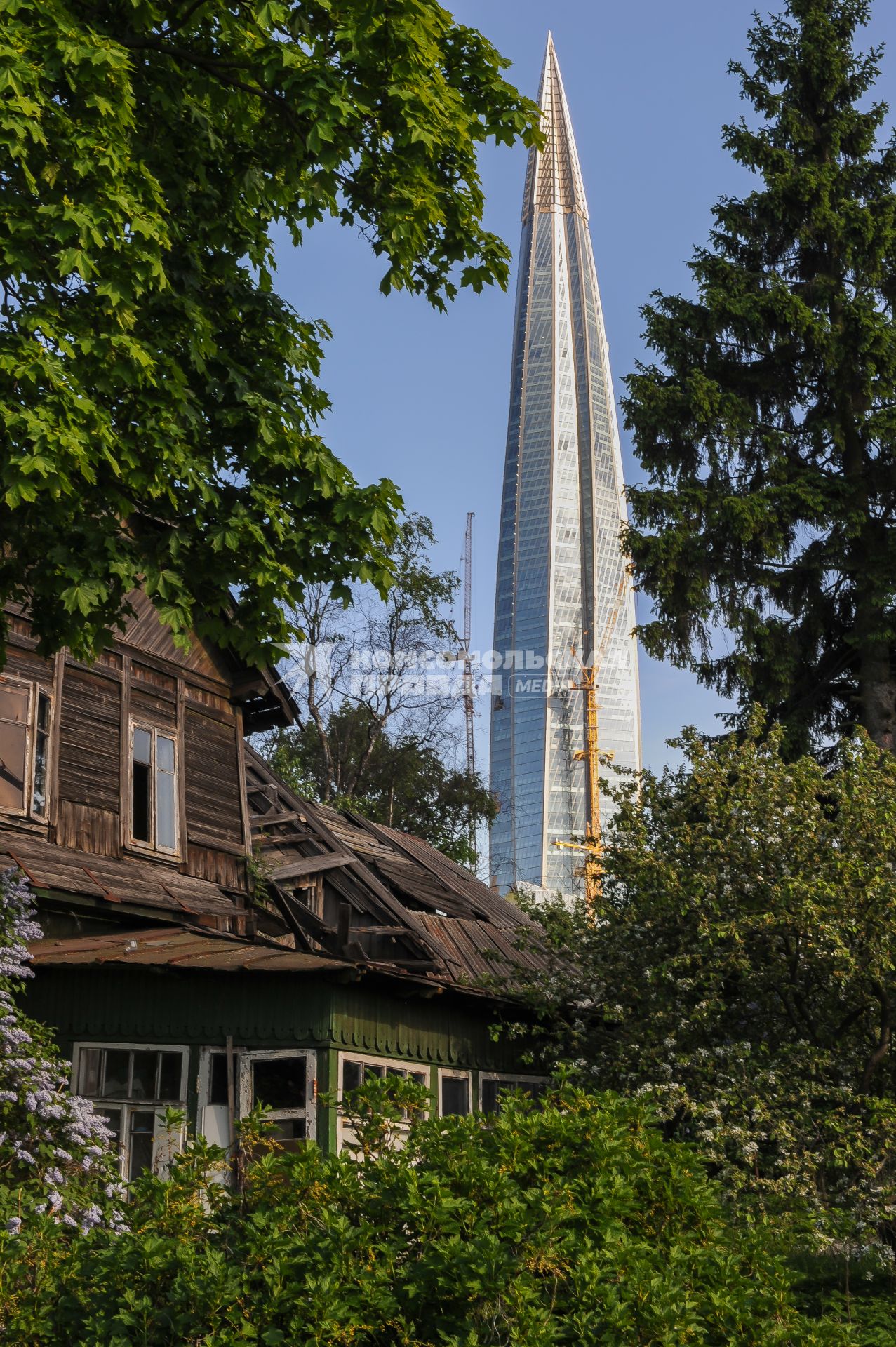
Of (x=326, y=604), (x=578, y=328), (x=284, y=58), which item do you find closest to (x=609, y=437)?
(x=578, y=328)

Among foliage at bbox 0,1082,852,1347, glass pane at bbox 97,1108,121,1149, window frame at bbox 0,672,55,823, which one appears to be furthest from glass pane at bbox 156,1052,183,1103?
foliage at bbox 0,1082,852,1347

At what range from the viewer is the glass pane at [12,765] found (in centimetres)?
1481

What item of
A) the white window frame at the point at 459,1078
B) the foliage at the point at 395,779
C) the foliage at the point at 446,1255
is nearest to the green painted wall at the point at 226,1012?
the white window frame at the point at 459,1078

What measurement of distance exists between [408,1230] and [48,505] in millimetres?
5067

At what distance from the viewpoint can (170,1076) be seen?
1383 cm

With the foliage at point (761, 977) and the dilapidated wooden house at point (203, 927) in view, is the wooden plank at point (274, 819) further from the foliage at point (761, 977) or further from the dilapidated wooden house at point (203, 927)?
the foliage at point (761, 977)

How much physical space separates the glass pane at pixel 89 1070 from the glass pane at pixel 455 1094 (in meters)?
4.06

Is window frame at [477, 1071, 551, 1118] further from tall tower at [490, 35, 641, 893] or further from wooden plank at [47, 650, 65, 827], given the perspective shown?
tall tower at [490, 35, 641, 893]

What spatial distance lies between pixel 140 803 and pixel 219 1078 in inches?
172

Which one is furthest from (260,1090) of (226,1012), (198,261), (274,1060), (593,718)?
(593,718)

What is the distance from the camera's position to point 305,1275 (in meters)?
5.36

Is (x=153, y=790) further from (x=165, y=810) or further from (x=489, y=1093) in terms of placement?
(x=489, y=1093)

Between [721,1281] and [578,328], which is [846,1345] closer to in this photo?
[721,1281]

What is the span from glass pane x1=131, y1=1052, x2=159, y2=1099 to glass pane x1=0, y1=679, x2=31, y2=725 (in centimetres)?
387
